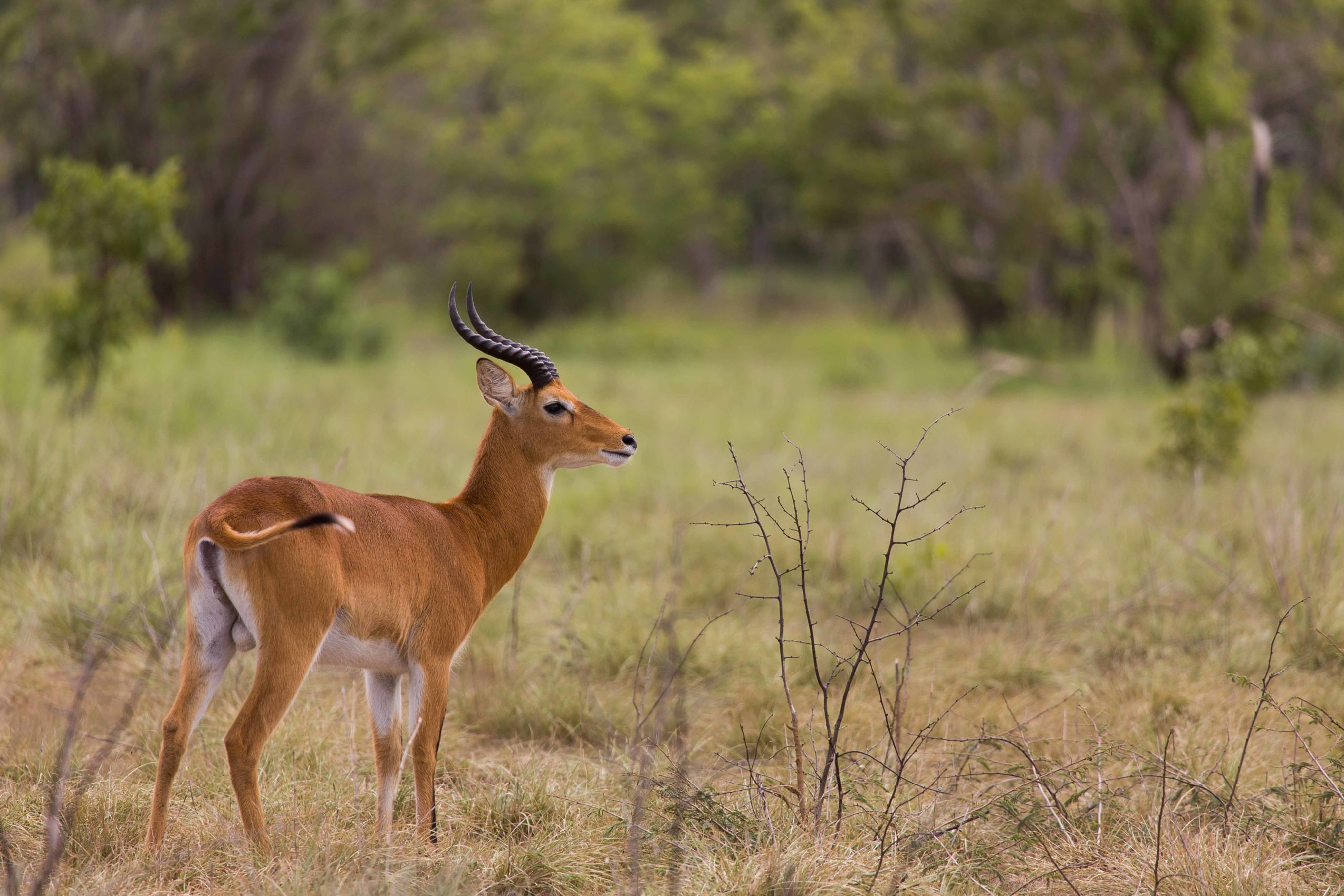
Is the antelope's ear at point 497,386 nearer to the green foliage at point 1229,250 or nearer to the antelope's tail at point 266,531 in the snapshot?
the antelope's tail at point 266,531

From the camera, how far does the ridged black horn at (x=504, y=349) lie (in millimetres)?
3066

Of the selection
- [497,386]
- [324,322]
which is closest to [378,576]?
[497,386]

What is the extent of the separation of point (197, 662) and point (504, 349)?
1.06m

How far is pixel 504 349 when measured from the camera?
126 inches

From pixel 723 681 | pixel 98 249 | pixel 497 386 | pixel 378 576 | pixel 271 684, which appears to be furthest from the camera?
pixel 98 249

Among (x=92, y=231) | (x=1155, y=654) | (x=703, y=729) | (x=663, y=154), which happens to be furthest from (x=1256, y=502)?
(x=663, y=154)

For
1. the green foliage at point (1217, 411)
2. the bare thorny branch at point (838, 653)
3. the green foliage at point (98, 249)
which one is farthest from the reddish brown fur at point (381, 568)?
the green foliage at point (98, 249)

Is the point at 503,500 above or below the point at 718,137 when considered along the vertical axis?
below

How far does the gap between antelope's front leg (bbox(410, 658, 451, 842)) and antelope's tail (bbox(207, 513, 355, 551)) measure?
53 centimetres

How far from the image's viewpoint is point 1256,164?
43.9 feet

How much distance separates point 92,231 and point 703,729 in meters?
6.19

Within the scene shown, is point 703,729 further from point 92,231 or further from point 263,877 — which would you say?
point 92,231

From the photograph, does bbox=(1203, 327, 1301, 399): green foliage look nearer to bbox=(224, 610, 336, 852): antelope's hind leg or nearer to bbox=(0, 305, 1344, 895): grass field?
bbox=(0, 305, 1344, 895): grass field

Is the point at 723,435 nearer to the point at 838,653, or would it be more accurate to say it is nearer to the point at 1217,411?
the point at 1217,411
